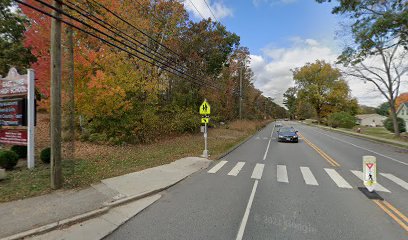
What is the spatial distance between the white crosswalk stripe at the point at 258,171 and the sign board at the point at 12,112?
9.49 metres

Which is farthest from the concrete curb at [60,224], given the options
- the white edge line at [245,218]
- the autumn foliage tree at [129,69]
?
the autumn foliage tree at [129,69]

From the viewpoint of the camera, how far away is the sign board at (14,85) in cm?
861

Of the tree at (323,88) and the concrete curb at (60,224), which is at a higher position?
the tree at (323,88)

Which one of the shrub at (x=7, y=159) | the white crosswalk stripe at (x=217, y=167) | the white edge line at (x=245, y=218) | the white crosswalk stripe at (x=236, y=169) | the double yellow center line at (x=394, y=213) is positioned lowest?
the white crosswalk stripe at (x=217, y=167)

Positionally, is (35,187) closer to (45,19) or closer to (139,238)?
(139,238)

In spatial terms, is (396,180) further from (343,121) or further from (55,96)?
(343,121)

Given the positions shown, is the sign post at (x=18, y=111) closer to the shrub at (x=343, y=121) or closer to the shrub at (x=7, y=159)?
the shrub at (x=7, y=159)

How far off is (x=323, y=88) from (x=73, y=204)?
68641mm

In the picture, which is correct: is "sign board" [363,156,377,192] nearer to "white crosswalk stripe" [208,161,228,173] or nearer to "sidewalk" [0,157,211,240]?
"white crosswalk stripe" [208,161,228,173]

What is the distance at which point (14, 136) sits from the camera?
28.7ft

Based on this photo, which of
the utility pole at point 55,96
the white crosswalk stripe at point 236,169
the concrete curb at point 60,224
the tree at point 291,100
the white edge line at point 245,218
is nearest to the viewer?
the concrete curb at point 60,224

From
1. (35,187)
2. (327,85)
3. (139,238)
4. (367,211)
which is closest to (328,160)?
(367,211)

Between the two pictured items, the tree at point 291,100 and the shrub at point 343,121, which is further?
the tree at point 291,100

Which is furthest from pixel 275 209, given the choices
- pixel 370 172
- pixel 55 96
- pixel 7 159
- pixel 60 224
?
pixel 7 159
